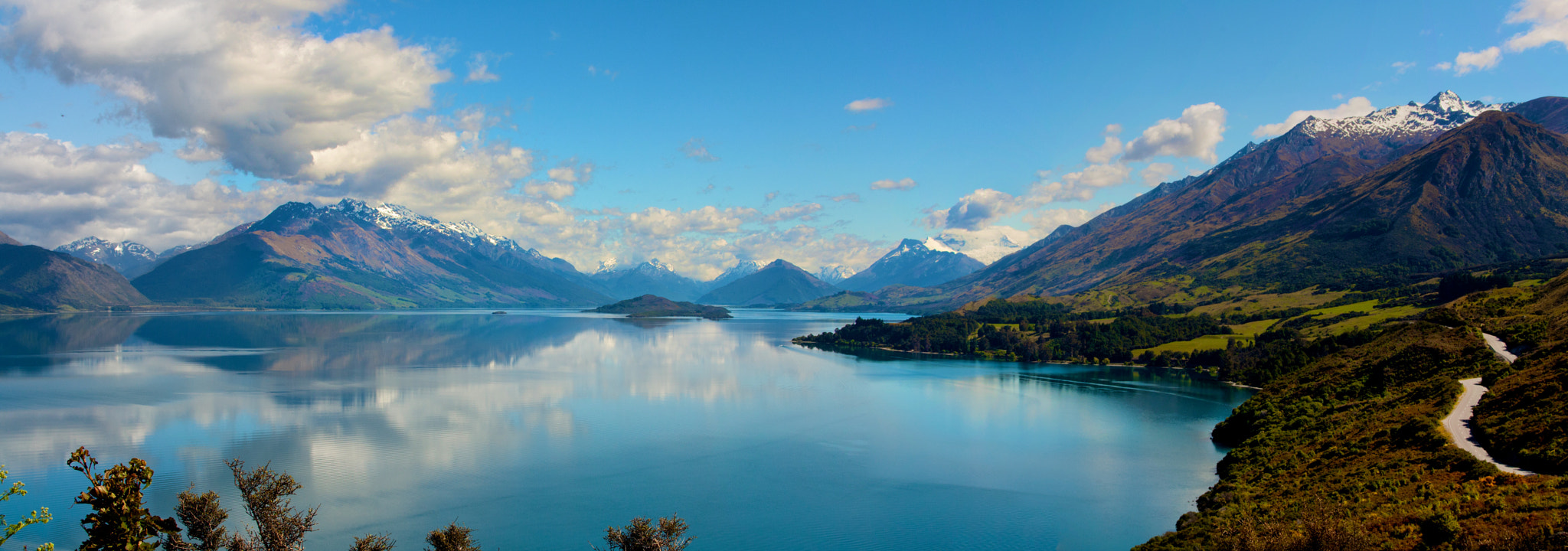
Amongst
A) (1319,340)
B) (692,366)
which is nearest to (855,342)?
(692,366)

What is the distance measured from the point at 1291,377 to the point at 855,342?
117889 millimetres

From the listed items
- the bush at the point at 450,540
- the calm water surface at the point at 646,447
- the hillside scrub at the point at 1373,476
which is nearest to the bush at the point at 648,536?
the bush at the point at 450,540

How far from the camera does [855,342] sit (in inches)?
7500

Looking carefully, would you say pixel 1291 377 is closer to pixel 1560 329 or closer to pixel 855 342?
pixel 1560 329

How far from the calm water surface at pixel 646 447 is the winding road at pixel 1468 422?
14.4 metres

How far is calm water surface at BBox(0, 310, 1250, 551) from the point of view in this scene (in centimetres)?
4450

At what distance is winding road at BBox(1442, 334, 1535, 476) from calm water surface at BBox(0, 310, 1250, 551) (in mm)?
14371

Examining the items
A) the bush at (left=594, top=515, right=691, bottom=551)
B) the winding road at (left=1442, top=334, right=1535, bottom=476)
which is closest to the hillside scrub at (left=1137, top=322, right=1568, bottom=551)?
the winding road at (left=1442, top=334, right=1535, bottom=476)

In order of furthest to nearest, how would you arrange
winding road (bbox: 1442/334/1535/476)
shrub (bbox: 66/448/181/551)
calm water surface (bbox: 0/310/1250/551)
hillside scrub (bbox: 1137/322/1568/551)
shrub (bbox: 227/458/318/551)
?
calm water surface (bbox: 0/310/1250/551), winding road (bbox: 1442/334/1535/476), shrub (bbox: 227/458/318/551), hillside scrub (bbox: 1137/322/1568/551), shrub (bbox: 66/448/181/551)

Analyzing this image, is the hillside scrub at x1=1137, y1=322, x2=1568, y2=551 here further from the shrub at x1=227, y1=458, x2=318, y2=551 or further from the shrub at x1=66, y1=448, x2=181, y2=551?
the shrub at x1=227, y1=458, x2=318, y2=551

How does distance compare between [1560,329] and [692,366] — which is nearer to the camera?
[1560,329]

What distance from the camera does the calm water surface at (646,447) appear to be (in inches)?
1752

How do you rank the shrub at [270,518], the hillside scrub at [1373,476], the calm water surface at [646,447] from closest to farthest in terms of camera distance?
1. the hillside scrub at [1373,476]
2. the shrub at [270,518]
3. the calm water surface at [646,447]

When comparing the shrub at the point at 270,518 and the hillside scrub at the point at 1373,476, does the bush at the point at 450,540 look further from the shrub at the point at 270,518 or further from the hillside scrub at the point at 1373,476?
the hillside scrub at the point at 1373,476
